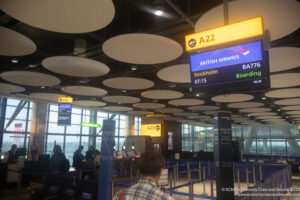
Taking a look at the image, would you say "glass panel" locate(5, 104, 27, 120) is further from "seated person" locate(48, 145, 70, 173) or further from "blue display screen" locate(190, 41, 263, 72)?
"blue display screen" locate(190, 41, 263, 72)

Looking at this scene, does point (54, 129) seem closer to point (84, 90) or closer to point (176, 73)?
point (84, 90)

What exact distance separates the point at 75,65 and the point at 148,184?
5.62 m

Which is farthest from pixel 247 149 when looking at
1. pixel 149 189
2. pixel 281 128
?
pixel 149 189

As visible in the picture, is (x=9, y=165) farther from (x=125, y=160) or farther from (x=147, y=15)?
(x=147, y=15)

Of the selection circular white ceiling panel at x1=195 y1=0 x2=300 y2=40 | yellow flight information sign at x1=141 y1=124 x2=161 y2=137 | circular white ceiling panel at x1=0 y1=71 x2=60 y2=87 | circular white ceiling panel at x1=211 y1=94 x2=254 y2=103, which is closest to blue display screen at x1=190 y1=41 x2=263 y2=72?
circular white ceiling panel at x1=195 y1=0 x2=300 y2=40

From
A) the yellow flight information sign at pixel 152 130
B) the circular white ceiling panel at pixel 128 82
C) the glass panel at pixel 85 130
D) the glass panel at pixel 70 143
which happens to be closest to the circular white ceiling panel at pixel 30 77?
the circular white ceiling panel at pixel 128 82

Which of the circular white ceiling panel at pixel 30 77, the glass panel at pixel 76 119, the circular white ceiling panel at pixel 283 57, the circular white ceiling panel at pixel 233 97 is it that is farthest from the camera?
the glass panel at pixel 76 119

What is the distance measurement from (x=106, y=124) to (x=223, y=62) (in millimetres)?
3861

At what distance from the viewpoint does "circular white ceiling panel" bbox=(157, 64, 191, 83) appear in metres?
6.76

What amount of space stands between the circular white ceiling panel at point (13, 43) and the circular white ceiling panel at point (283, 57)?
5482mm

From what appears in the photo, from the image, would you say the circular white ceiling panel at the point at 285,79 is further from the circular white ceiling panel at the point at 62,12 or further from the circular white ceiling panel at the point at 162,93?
the circular white ceiling panel at the point at 62,12

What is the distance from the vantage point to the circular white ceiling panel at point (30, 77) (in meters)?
7.91

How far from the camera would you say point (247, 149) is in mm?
Answer: 32125

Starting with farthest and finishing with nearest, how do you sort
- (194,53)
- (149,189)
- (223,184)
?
(223,184) < (194,53) < (149,189)
